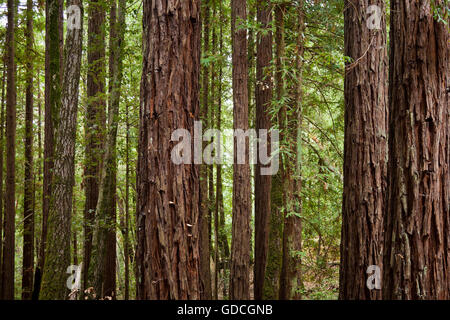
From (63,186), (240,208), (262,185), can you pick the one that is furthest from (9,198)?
(262,185)

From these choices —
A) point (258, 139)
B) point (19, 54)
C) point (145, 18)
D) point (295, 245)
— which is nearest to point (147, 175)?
point (145, 18)

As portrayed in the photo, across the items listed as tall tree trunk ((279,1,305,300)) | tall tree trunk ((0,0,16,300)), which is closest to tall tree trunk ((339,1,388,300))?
tall tree trunk ((279,1,305,300))

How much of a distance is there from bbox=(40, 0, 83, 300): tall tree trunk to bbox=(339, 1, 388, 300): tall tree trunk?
218 inches

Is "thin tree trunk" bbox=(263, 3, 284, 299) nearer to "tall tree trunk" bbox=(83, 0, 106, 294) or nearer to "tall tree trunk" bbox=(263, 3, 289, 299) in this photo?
"tall tree trunk" bbox=(263, 3, 289, 299)

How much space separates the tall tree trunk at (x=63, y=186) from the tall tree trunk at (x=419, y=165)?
6329 millimetres

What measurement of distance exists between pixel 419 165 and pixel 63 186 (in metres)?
6.75

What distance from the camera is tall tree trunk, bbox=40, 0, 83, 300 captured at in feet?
23.7

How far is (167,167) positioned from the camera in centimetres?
319

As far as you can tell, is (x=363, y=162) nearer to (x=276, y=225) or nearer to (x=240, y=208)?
(x=240, y=208)

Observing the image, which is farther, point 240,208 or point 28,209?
point 28,209

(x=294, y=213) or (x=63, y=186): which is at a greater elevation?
(x=63, y=186)

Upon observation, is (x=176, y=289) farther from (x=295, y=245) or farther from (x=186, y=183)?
(x=295, y=245)

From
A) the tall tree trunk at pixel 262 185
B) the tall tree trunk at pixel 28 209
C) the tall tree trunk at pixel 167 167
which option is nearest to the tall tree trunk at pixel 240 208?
the tall tree trunk at pixel 262 185

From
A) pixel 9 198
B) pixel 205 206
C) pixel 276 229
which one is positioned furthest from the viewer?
pixel 205 206
